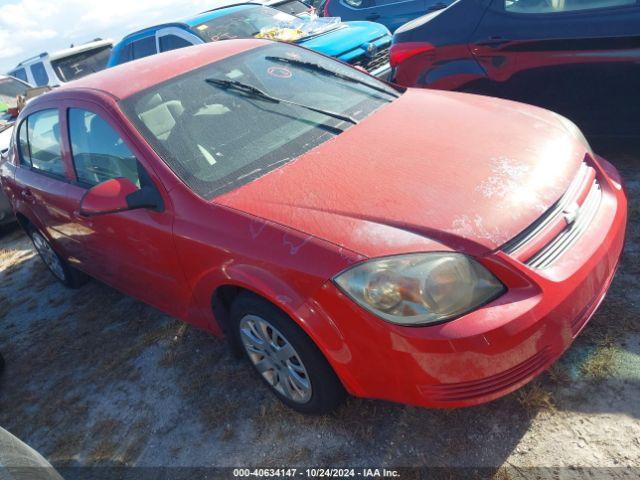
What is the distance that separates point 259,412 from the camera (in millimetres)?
2590

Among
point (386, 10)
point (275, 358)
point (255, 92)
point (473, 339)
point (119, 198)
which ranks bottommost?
point (275, 358)

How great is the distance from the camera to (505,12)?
3.75 meters

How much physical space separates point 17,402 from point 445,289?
2.83 metres

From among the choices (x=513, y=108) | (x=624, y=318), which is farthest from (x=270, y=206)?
(x=624, y=318)

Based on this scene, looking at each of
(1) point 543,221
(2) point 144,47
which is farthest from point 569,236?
(2) point 144,47

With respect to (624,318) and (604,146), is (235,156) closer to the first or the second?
(624,318)

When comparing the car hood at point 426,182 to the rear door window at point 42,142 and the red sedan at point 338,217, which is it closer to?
the red sedan at point 338,217

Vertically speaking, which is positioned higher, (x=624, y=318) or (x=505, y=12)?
(x=505, y=12)

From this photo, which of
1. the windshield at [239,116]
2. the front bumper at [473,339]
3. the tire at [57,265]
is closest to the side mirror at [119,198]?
the windshield at [239,116]

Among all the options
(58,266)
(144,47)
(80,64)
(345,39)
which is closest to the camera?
(58,266)

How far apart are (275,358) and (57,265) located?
285cm

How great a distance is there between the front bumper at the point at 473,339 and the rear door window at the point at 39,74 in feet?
34.4

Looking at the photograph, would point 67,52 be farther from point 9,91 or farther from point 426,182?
point 426,182

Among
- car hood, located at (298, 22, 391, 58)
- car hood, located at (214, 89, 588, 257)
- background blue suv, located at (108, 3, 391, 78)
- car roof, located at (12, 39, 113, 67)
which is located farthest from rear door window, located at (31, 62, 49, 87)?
car hood, located at (214, 89, 588, 257)
